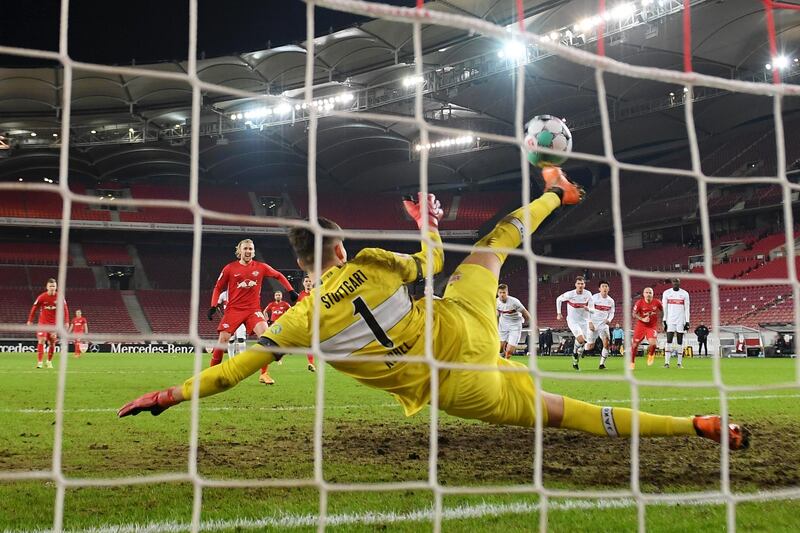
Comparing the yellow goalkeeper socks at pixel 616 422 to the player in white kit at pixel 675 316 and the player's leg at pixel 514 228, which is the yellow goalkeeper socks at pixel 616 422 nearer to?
the player's leg at pixel 514 228

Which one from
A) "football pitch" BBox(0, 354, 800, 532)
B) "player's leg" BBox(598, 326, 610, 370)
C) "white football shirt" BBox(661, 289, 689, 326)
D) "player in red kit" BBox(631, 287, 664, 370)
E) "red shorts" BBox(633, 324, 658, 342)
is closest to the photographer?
"football pitch" BBox(0, 354, 800, 532)

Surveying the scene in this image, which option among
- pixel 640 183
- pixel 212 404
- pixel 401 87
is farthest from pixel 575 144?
pixel 212 404

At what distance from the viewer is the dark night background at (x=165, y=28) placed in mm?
20891

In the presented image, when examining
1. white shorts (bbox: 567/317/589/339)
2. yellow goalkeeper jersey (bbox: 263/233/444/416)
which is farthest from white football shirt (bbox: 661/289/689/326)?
yellow goalkeeper jersey (bbox: 263/233/444/416)

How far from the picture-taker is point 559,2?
21.1 meters

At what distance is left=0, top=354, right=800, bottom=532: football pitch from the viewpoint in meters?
3.04

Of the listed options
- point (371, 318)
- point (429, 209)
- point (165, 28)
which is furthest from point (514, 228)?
point (165, 28)

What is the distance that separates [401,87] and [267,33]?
21.0ft

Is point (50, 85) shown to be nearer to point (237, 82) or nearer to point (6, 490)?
point (237, 82)

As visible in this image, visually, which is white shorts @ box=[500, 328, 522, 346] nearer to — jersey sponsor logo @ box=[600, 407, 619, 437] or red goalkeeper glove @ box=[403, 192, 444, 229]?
jersey sponsor logo @ box=[600, 407, 619, 437]

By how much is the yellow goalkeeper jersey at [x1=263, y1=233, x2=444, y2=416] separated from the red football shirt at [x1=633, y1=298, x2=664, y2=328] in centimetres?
1145

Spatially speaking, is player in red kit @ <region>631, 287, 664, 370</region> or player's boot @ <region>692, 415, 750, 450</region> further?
player in red kit @ <region>631, 287, 664, 370</region>

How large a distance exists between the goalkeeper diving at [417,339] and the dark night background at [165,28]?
1733 cm

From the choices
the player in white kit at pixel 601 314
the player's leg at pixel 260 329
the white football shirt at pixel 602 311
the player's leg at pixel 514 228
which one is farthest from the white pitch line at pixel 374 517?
the white football shirt at pixel 602 311
